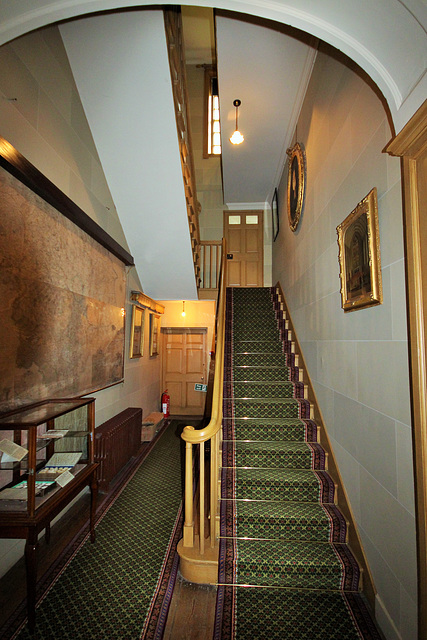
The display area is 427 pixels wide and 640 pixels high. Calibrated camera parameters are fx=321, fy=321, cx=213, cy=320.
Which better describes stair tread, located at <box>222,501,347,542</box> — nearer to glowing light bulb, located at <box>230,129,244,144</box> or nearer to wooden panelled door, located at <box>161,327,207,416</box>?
glowing light bulb, located at <box>230,129,244,144</box>

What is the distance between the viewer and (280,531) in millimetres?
2600

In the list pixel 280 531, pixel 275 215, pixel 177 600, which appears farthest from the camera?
pixel 275 215

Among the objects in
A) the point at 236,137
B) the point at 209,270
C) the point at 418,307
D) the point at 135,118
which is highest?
the point at 236,137

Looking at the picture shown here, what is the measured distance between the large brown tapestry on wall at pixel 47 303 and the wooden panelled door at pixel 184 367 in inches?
149

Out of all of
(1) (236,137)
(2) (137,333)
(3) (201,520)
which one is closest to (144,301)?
(2) (137,333)

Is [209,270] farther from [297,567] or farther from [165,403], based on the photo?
[297,567]

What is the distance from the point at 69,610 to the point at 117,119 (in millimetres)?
4139

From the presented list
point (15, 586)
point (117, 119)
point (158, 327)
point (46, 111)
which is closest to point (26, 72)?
point (46, 111)

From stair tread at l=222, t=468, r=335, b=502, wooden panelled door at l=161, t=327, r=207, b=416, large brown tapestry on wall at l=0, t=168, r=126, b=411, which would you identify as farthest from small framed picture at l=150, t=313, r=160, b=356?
stair tread at l=222, t=468, r=335, b=502

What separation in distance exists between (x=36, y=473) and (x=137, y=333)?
125 inches

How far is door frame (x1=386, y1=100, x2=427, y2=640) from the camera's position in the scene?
1.52 meters

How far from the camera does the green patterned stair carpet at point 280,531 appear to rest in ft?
6.70

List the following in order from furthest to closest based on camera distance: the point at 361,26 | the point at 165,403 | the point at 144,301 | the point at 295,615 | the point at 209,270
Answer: the point at 165,403, the point at 209,270, the point at 144,301, the point at 295,615, the point at 361,26

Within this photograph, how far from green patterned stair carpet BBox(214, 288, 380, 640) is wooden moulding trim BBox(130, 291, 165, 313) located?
2052 mm
